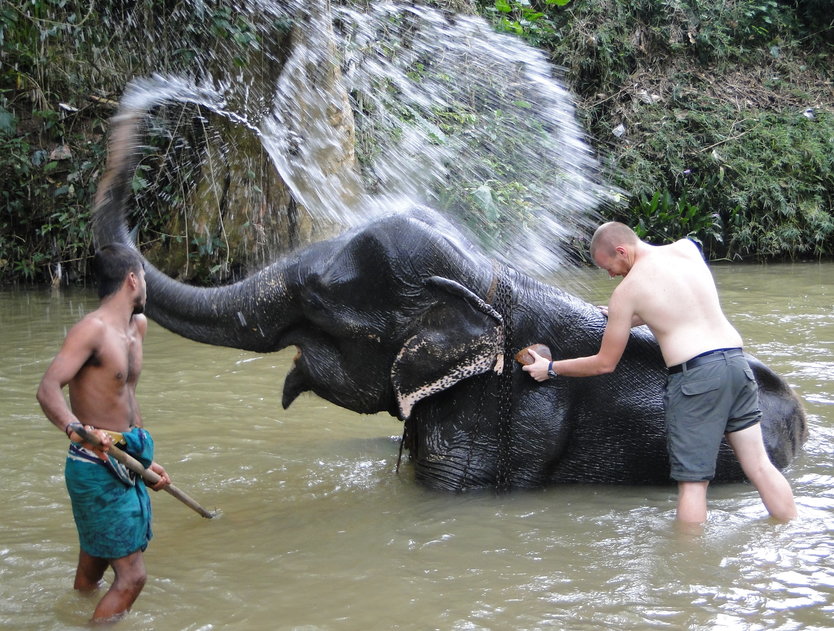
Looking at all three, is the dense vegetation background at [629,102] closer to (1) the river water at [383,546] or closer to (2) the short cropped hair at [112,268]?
(1) the river water at [383,546]

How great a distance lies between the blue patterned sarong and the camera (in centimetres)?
304

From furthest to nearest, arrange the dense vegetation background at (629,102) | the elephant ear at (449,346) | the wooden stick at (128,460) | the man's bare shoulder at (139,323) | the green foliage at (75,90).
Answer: the dense vegetation background at (629,102) → the green foliage at (75,90) → the elephant ear at (449,346) → the man's bare shoulder at (139,323) → the wooden stick at (128,460)

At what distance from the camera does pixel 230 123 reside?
10.5 meters

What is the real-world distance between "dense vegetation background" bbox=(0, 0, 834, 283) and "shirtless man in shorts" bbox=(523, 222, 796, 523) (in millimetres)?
5610

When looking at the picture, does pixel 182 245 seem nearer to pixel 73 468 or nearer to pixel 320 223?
pixel 320 223

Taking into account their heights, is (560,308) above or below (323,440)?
above

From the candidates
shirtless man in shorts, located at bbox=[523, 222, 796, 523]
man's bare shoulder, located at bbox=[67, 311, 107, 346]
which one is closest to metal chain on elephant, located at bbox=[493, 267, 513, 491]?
shirtless man in shorts, located at bbox=[523, 222, 796, 523]

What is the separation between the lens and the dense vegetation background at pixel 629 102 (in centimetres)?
973

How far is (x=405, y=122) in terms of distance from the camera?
11133mm

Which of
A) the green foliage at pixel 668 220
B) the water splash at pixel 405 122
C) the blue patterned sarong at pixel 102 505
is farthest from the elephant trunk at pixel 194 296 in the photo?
the green foliage at pixel 668 220

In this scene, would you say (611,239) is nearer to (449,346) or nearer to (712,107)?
(449,346)

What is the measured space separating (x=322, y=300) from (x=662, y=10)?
1449 centimetres

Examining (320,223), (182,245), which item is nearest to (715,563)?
(320,223)

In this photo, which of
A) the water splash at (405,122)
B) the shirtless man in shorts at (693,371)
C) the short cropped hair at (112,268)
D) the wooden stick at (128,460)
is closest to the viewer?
the wooden stick at (128,460)
